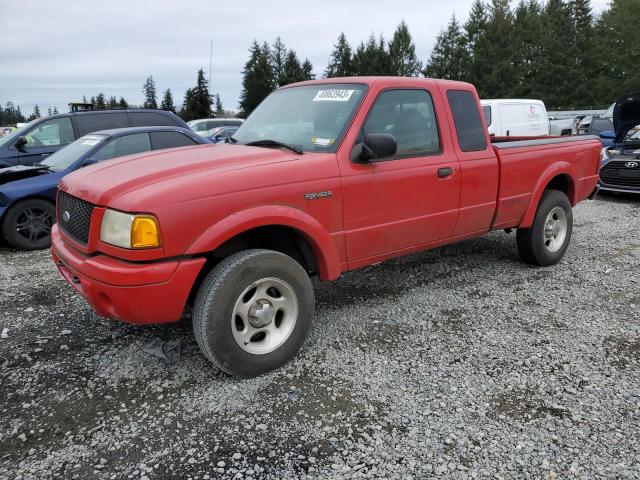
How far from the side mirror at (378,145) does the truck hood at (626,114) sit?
8036 mm

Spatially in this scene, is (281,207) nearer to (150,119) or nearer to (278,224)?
(278,224)

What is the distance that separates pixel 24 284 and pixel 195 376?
300cm

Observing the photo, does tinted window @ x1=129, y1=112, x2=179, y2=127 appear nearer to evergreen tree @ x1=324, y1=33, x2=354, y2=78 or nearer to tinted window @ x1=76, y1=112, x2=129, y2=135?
tinted window @ x1=76, y1=112, x2=129, y2=135

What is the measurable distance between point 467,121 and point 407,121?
760 millimetres

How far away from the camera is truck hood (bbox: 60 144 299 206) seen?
2957mm

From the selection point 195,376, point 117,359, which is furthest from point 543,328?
point 117,359

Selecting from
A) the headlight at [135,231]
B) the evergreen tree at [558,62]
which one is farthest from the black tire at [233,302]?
the evergreen tree at [558,62]

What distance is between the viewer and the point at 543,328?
3.95 m

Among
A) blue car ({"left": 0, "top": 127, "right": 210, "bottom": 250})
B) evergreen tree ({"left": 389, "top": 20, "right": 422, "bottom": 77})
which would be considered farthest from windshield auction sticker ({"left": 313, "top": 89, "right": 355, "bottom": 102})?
evergreen tree ({"left": 389, "top": 20, "right": 422, "bottom": 77})

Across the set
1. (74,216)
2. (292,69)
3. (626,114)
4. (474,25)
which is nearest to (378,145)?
(74,216)

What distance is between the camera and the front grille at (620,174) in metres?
9.34

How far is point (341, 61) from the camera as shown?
236ft

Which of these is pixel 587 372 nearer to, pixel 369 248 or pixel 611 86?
pixel 369 248

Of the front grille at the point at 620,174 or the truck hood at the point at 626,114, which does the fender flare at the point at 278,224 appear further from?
the truck hood at the point at 626,114
